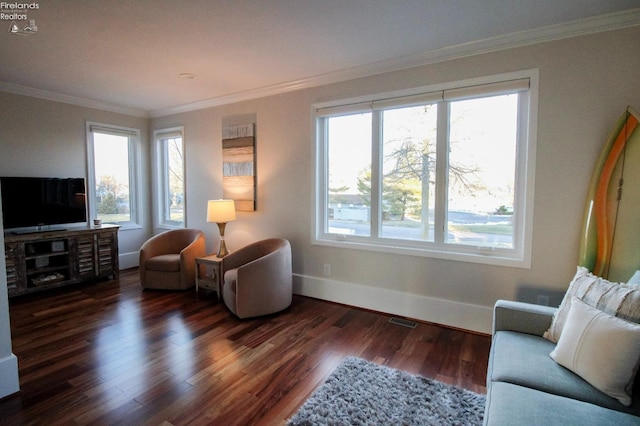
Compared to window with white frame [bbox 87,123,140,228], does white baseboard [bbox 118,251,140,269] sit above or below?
below

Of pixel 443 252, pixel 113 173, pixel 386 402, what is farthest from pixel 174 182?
pixel 386 402

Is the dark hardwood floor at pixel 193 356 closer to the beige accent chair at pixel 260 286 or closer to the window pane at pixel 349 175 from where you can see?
the beige accent chair at pixel 260 286

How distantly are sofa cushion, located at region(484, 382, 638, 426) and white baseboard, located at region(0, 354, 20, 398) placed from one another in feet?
8.73

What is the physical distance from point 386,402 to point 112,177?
16.3 feet

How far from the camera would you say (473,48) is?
2.72m

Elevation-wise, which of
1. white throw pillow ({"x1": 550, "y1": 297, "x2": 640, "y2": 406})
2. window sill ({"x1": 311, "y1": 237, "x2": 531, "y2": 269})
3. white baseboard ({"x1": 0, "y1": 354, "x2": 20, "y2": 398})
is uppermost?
window sill ({"x1": 311, "y1": 237, "x2": 531, "y2": 269})

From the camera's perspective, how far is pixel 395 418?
177cm

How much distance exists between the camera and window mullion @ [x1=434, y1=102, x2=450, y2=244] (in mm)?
2992

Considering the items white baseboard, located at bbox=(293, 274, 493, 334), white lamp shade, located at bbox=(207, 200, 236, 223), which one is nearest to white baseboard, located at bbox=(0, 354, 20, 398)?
white lamp shade, located at bbox=(207, 200, 236, 223)

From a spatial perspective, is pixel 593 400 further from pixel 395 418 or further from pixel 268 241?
pixel 268 241

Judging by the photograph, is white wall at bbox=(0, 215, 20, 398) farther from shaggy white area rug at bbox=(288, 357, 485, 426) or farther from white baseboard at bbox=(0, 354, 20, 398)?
shaggy white area rug at bbox=(288, 357, 485, 426)

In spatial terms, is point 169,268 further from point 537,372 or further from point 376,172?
point 537,372

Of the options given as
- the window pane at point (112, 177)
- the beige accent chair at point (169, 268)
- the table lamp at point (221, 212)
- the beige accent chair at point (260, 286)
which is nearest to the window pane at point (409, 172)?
the beige accent chair at point (260, 286)

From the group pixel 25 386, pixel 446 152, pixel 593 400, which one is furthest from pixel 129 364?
pixel 446 152
